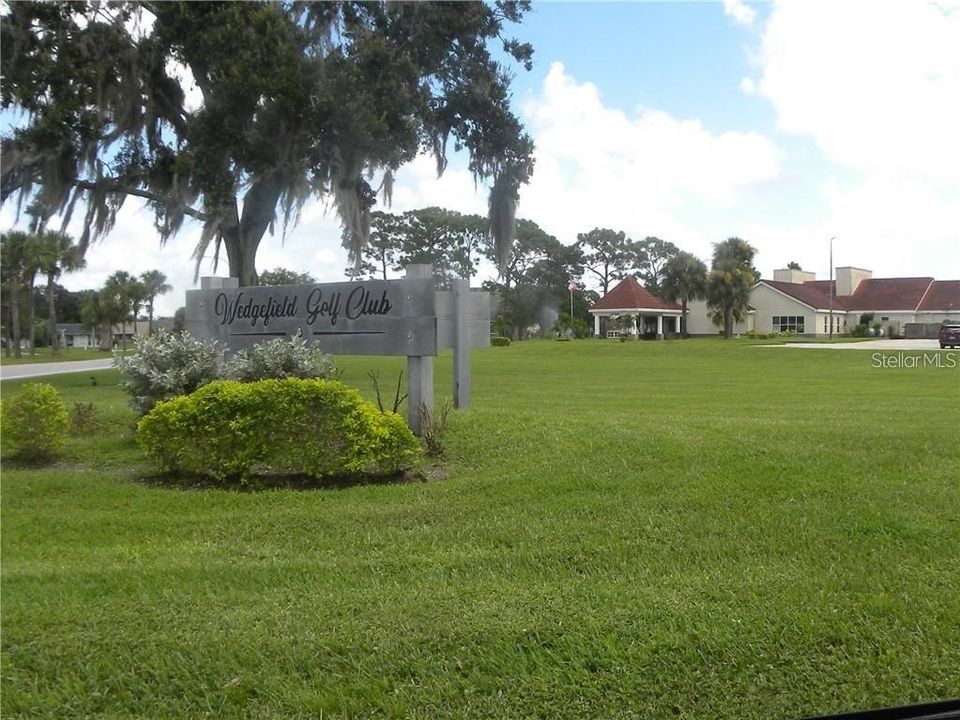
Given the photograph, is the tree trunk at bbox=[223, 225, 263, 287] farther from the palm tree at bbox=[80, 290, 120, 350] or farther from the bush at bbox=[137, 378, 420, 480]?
the palm tree at bbox=[80, 290, 120, 350]

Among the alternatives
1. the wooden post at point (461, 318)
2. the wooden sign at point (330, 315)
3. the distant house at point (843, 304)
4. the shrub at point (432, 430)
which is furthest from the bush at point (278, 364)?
the distant house at point (843, 304)

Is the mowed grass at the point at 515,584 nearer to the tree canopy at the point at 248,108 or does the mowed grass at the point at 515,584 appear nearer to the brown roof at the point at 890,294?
the tree canopy at the point at 248,108

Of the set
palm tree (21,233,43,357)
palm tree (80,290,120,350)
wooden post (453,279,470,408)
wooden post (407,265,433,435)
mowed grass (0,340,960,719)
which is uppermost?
palm tree (21,233,43,357)

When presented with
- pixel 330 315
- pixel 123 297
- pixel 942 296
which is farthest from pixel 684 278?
pixel 330 315

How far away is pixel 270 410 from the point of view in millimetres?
6102

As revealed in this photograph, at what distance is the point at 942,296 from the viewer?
45.2 m

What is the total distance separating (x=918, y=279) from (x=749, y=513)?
48194 mm

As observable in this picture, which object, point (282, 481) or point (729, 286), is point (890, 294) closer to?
point (729, 286)

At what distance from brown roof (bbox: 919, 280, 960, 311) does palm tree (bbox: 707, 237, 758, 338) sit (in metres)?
9.14

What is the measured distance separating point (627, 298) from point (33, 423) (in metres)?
38.2

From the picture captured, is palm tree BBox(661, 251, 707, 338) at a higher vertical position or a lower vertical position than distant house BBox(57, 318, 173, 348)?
higher

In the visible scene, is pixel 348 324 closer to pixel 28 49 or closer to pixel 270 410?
pixel 270 410

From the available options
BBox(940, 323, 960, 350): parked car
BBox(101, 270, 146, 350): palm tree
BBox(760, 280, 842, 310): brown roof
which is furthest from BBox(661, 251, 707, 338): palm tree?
BBox(101, 270, 146, 350): palm tree

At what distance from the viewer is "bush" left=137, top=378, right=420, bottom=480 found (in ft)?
20.0
